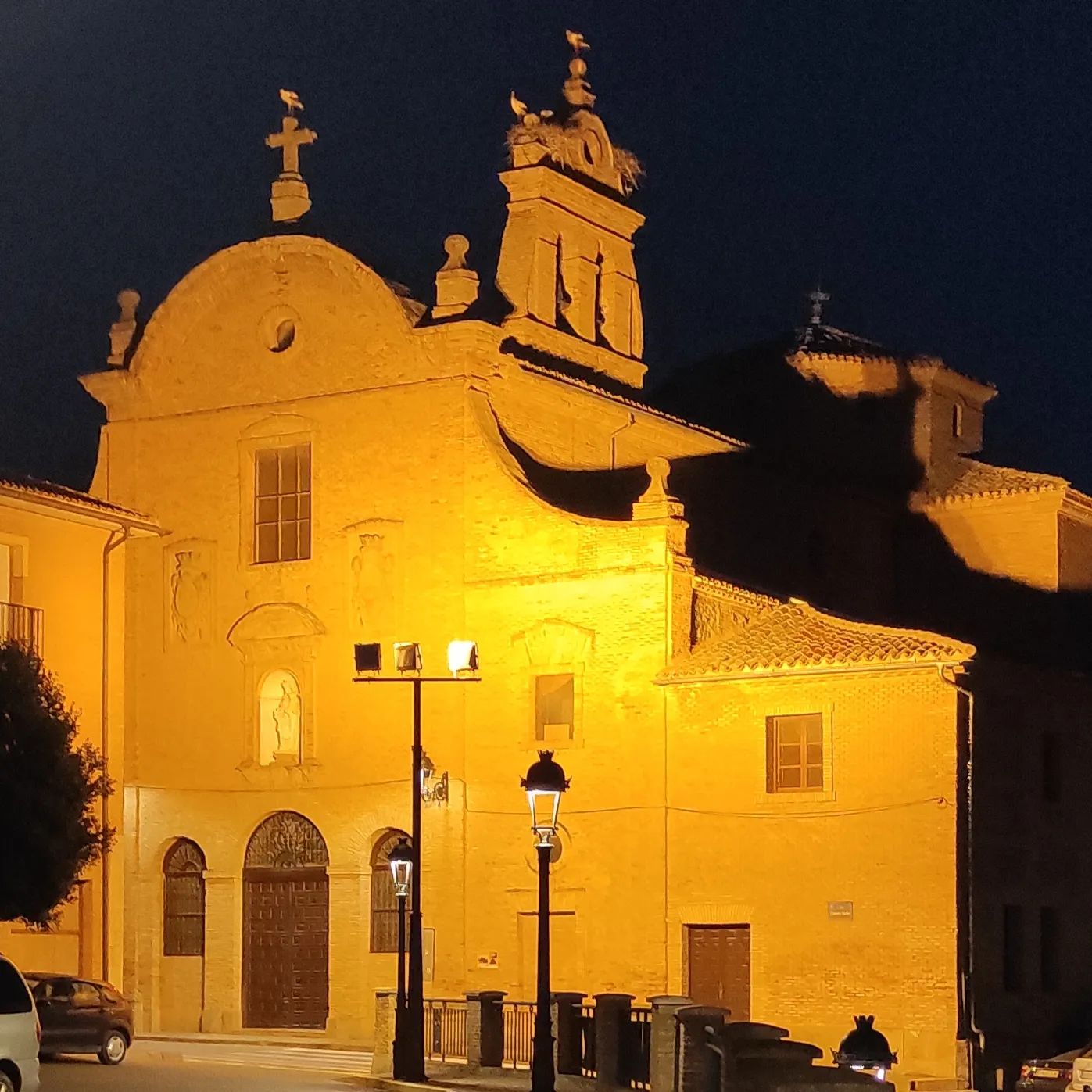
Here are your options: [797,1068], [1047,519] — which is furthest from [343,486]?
[797,1068]

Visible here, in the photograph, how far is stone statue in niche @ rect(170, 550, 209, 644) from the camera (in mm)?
38562

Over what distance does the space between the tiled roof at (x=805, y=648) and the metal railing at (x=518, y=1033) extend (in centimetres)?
580

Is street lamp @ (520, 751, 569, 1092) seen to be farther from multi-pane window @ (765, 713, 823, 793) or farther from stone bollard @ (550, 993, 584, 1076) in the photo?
multi-pane window @ (765, 713, 823, 793)

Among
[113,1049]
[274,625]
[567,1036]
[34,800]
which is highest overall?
[274,625]

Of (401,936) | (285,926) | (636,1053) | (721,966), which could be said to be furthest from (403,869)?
(285,926)

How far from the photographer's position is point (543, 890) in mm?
25797

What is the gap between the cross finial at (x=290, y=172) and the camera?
3953 cm

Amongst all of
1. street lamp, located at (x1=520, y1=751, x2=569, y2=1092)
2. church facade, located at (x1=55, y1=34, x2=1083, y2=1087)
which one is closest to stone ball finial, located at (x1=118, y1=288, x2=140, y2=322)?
church facade, located at (x1=55, y1=34, x2=1083, y2=1087)

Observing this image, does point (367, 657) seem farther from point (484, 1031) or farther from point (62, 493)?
point (62, 493)

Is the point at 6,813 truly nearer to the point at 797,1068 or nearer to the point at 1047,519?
the point at 797,1068

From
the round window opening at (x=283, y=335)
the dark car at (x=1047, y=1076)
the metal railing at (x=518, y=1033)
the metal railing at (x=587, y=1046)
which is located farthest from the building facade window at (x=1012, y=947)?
the round window opening at (x=283, y=335)

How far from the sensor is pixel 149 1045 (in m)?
34.4

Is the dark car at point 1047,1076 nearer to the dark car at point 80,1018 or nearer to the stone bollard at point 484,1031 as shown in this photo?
the stone bollard at point 484,1031

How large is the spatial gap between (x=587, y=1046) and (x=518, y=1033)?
1926 millimetres
